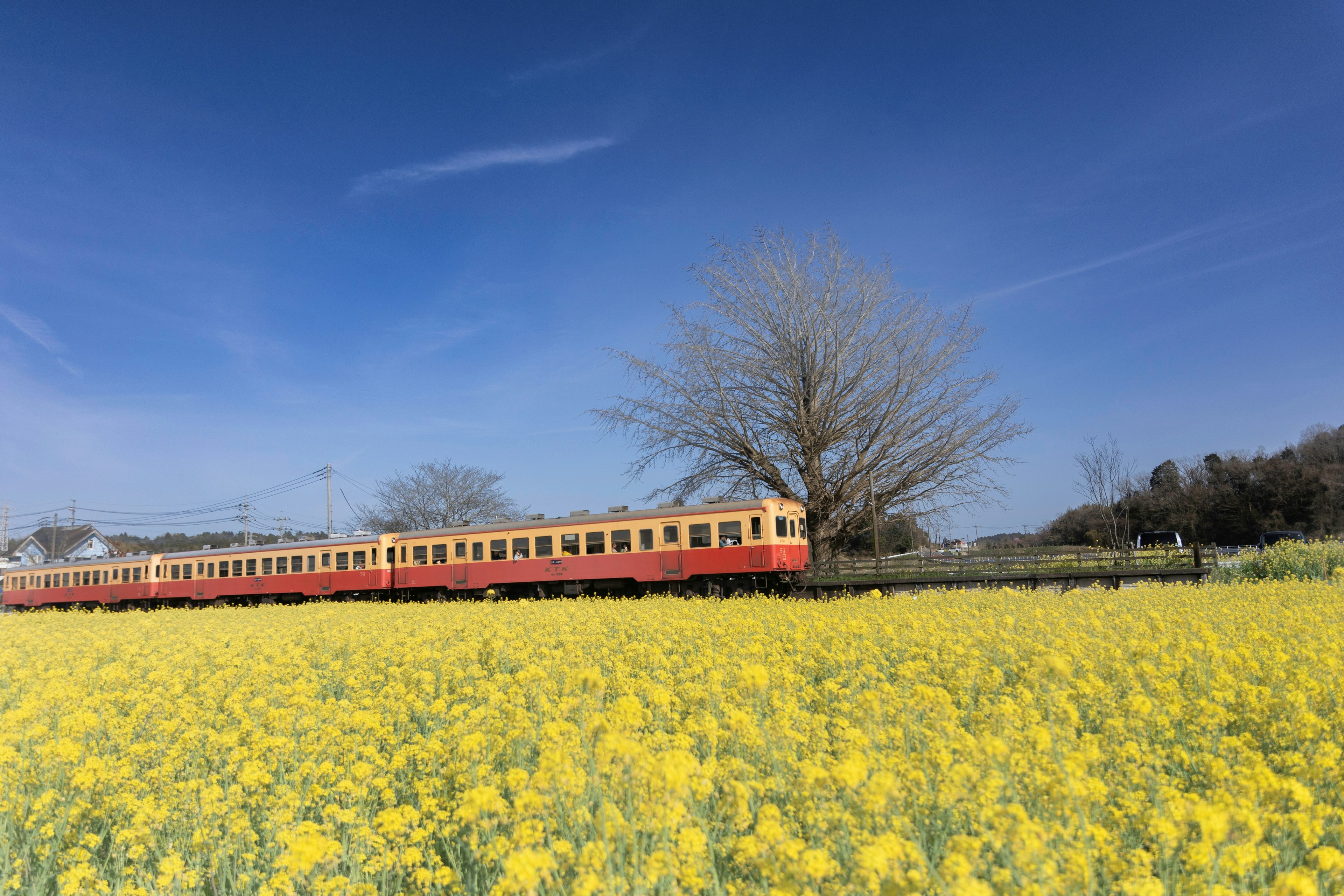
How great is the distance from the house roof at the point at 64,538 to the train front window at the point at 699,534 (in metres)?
74.7

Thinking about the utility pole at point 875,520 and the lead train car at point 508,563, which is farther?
the utility pole at point 875,520

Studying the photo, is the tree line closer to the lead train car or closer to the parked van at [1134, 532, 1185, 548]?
the parked van at [1134, 532, 1185, 548]

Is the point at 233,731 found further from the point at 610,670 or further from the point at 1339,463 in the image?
the point at 1339,463

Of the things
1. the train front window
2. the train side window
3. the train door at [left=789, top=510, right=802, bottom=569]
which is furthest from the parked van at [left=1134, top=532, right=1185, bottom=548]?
the train front window

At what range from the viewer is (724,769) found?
2980mm

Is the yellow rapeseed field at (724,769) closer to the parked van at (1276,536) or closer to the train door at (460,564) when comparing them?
the train door at (460,564)

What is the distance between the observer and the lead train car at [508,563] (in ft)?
59.2

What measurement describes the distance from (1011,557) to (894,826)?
825 inches

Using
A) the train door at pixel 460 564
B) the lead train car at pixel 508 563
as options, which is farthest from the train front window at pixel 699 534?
the train door at pixel 460 564

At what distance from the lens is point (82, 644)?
405 inches

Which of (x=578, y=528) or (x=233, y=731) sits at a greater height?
(x=578, y=528)

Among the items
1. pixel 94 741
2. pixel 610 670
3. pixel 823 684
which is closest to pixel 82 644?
pixel 94 741

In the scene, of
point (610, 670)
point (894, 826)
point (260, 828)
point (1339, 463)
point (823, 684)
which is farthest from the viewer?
point (1339, 463)

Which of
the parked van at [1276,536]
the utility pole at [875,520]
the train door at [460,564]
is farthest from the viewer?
the parked van at [1276,536]
